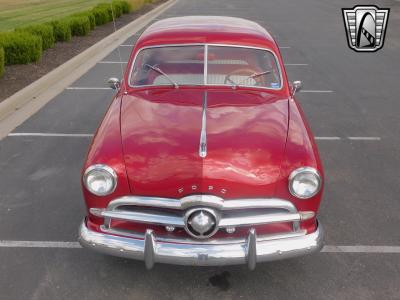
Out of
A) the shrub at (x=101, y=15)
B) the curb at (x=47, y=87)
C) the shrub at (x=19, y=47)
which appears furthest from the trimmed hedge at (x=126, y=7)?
the shrub at (x=19, y=47)

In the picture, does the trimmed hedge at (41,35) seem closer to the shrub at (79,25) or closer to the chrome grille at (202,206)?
the shrub at (79,25)

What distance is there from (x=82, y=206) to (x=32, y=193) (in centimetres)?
70

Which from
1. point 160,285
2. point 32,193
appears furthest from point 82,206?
point 160,285

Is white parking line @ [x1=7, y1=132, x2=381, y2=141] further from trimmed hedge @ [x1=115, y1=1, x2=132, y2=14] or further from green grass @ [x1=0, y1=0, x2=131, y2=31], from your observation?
trimmed hedge @ [x1=115, y1=1, x2=132, y2=14]

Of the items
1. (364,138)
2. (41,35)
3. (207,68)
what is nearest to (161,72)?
(207,68)

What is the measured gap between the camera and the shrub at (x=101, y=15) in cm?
1810

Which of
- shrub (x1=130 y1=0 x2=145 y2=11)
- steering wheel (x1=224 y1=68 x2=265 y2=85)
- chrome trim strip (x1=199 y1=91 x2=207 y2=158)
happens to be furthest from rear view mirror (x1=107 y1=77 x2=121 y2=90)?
shrub (x1=130 y1=0 x2=145 y2=11)

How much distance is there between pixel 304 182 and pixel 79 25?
13.6 m

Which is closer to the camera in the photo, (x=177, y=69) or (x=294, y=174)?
(x=294, y=174)

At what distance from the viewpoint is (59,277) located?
3.81m

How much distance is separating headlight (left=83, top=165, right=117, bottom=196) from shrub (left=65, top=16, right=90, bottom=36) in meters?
12.7

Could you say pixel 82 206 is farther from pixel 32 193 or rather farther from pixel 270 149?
pixel 270 149

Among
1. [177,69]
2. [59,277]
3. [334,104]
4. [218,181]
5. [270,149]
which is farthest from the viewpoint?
[334,104]

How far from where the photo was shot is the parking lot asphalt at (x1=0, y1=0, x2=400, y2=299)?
3.70m
